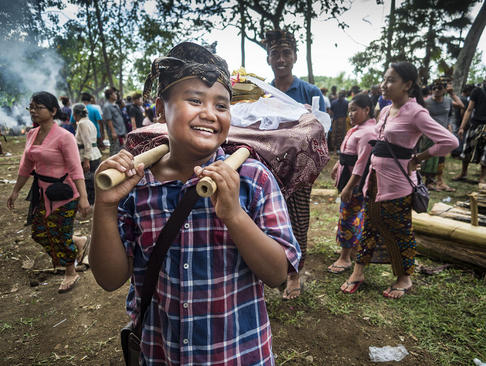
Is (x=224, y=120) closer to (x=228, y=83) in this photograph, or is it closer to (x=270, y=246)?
(x=228, y=83)

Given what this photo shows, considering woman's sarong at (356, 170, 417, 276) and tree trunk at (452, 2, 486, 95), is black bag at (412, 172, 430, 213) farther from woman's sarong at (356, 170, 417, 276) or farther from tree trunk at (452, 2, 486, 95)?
tree trunk at (452, 2, 486, 95)

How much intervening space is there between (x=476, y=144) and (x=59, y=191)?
331 inches

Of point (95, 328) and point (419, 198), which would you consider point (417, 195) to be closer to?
point (419, 198)

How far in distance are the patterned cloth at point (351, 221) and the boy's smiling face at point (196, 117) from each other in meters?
2.72

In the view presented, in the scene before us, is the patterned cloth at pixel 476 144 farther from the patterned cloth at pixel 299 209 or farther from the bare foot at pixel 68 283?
the bare foot at pixel 68 283

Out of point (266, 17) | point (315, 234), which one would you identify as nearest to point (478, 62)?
point (266, 17)

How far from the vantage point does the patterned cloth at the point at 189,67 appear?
1.16 m

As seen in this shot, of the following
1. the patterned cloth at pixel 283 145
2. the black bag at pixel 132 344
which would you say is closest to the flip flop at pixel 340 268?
the patterned cloth at pixel 283 145

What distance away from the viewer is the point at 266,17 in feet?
32.9

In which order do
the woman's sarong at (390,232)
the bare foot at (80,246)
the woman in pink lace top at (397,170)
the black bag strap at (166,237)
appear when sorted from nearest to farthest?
the black bag strap at (166,237), the woman in pink lace top at (397,170), the woman's sarong at (390,232), the bare foot at (80,246)

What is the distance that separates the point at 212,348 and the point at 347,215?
284cm

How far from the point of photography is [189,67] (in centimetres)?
116

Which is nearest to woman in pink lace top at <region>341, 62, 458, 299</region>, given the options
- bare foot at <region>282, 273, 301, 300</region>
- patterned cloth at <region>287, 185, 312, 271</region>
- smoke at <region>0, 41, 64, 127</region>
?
bare foot at <region>282, 273, 301, 300</region>

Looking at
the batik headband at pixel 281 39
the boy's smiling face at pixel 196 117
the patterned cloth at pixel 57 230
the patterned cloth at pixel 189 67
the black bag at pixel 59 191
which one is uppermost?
the batik headband at pixel 281 39
